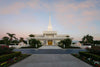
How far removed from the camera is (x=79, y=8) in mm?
21688

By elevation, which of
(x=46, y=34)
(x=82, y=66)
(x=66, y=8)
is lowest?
(x=82, y=66)

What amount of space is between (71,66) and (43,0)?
16830 mm

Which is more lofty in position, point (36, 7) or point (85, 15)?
point (36, 7)

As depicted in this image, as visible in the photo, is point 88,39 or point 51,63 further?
point 88,39

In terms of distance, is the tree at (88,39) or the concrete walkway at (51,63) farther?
the tree at (88,39)

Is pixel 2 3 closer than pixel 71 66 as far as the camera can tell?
No

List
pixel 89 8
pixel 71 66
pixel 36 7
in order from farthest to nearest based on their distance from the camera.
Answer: pixel 36 7 → pixel 89 8 → pixel 71 66

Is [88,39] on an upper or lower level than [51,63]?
upper

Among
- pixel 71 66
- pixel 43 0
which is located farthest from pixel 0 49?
pixel 43 0

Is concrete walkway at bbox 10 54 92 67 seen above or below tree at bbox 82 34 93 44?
below

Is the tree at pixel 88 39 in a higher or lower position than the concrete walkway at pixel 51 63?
higher

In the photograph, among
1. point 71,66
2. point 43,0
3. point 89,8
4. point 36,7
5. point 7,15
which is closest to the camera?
point 71,66

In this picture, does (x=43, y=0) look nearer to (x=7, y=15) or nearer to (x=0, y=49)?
(x=7, y=15)

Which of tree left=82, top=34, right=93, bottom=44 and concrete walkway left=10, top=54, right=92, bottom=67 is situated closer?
concrete walkway left=10, top=54, right=92, bottom=67
